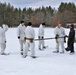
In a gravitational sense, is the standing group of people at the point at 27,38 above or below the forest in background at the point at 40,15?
below

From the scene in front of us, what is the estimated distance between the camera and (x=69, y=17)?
95250 mm

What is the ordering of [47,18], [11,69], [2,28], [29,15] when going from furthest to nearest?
1. [29,15]
2. [47,18]
3. [2,28]
4. [11,69]

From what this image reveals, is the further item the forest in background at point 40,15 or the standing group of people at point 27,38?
the forest in background at point 40,15

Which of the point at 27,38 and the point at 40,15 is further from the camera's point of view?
the point at 40,15

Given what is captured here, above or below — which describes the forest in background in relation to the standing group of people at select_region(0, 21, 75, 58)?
above

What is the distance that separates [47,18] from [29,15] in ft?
41.3

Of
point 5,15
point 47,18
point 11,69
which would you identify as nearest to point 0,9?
point 5,15

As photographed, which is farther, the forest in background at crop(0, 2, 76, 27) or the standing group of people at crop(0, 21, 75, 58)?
Result: the forest in background at crop(0, 2, 76, 27)

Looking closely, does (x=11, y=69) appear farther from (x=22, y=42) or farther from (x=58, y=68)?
(x=22, y=42)

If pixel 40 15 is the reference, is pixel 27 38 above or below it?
below

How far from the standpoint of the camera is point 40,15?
400 feet

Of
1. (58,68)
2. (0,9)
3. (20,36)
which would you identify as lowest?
(58,68)

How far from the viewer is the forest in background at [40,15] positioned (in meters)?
99.4

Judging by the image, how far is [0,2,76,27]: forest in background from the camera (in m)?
99.4
